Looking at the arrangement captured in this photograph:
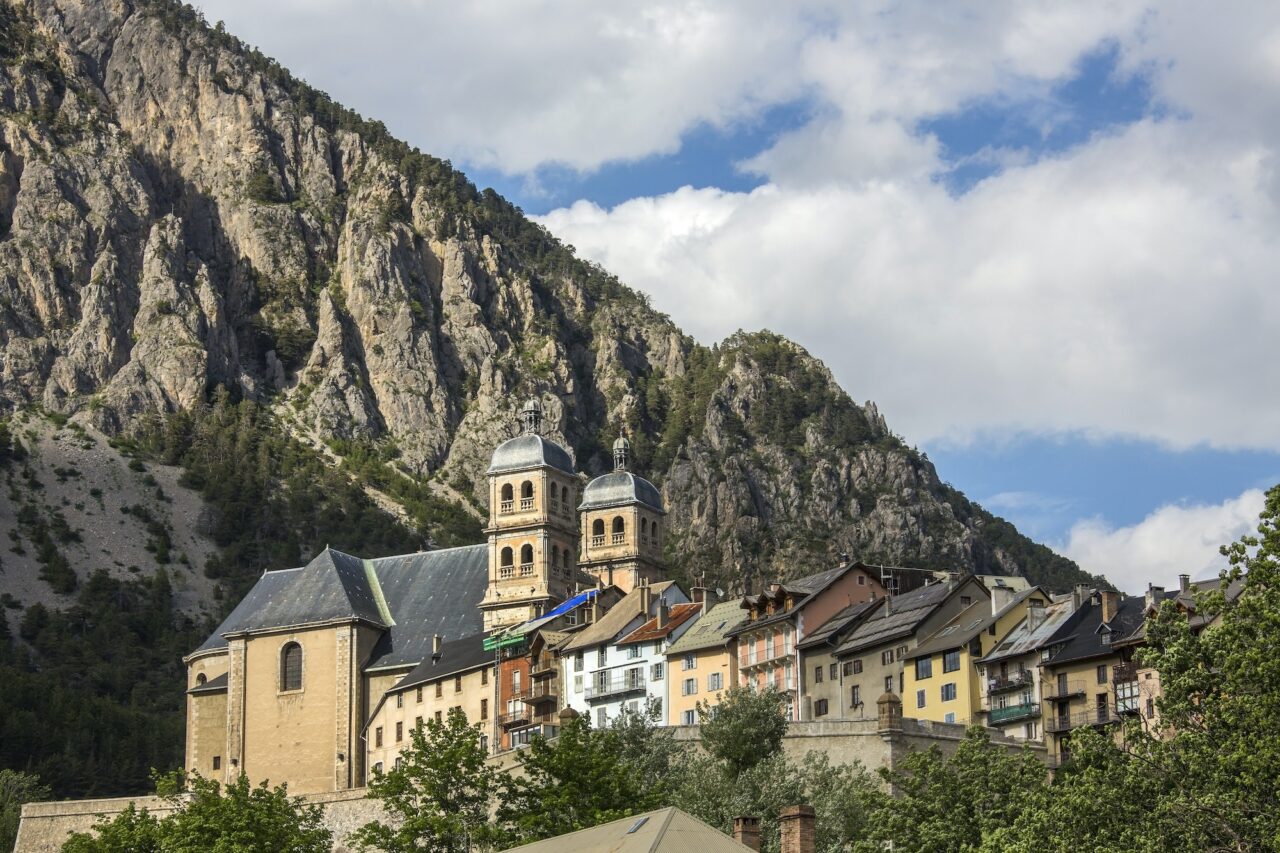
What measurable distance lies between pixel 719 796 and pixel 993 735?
1344 cm

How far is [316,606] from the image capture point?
119812 mm

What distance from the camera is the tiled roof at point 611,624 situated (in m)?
102

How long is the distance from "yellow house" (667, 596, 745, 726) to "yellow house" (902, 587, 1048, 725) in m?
11.5

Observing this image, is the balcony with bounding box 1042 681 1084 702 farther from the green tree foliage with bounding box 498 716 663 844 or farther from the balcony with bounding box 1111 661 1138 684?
the green tree foliage with bounding box 498 716 663 844

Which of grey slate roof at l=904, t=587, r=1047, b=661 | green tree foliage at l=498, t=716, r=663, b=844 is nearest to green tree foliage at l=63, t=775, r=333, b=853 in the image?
green tree foliage at l=498, t=716, r=663, b=844

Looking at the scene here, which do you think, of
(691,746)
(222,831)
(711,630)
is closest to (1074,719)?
(691,746)

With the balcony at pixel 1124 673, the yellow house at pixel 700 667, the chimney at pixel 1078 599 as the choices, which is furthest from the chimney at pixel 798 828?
the yellow house at pixel 700 667

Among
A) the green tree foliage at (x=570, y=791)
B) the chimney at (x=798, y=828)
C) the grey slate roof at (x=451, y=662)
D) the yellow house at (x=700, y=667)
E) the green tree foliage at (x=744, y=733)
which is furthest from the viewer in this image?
the grey slate roof at (x=451, y=662)

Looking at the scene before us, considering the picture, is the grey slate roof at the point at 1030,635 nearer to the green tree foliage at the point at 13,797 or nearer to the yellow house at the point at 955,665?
the yellow house at the point at 955,665

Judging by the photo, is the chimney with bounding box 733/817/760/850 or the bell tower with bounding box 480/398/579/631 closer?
the chimney with bounding box 733/817/760/850

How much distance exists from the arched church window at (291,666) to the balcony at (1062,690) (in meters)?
51.6

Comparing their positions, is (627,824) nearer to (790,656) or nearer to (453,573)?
(790,656)

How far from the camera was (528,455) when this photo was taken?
428 feet

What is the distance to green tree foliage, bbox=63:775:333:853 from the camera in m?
69.4
